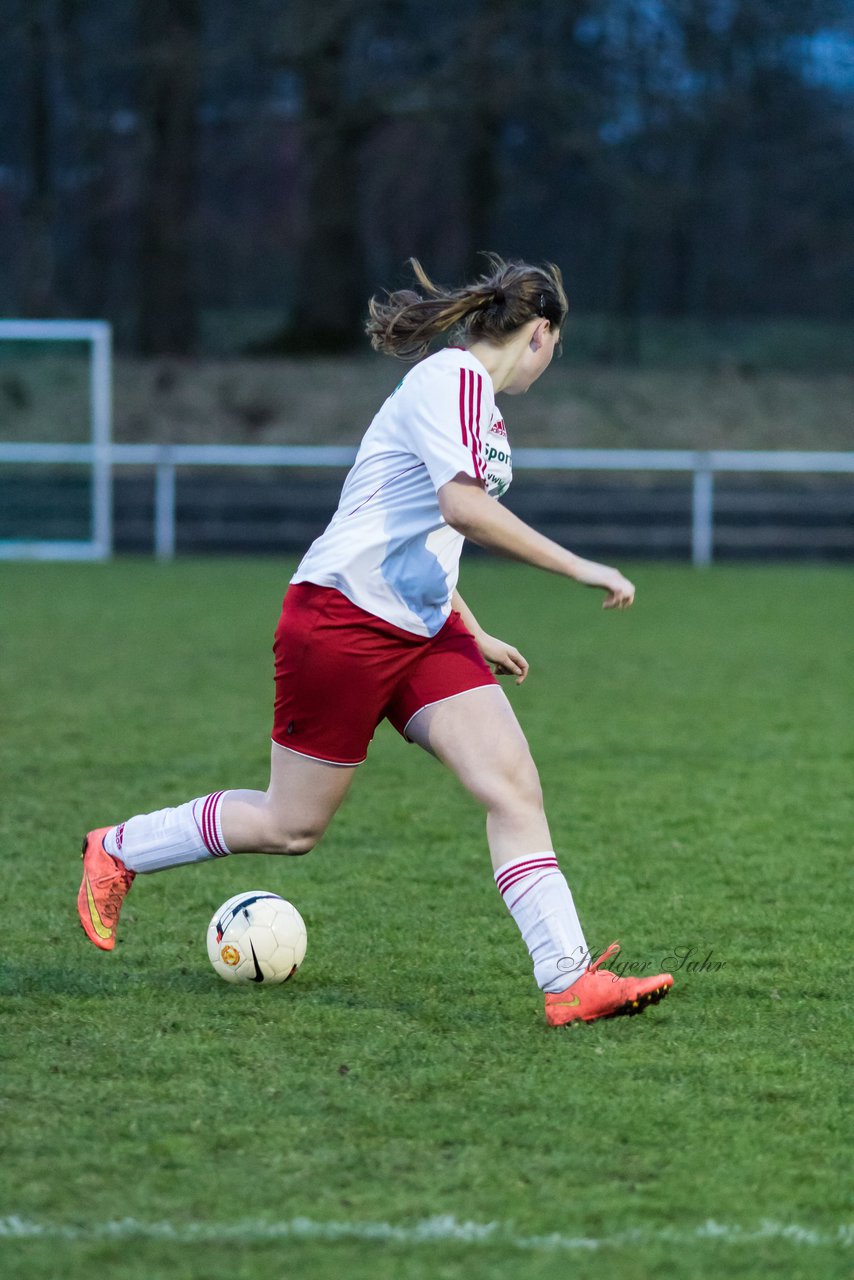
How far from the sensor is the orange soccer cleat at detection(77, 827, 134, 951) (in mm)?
4391

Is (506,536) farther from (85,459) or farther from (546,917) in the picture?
(85,459)

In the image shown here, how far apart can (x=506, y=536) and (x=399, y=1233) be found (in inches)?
58.5

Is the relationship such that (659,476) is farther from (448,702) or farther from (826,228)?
(448,702)

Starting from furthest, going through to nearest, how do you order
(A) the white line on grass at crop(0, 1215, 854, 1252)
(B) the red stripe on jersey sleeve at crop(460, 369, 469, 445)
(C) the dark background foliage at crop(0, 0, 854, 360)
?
(C) the dark background foliage at crop(0, 0, 854, 360), (B) the red stripe on jersey sleeve at crop(460, 369, 469, 445), (A) the white line on grass at crop(0, 1215, 854, 1252)

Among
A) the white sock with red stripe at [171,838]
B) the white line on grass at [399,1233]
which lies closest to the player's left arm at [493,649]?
the white sock with red stripe at [171,838]

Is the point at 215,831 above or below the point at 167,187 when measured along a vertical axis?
below

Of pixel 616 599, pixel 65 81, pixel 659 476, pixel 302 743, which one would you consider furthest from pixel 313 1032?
pixel 65 81


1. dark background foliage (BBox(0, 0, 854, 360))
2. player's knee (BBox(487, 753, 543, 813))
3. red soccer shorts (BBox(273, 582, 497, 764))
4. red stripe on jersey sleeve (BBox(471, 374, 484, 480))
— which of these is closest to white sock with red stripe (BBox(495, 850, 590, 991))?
player's knee (BBox(487, 753, 543, 813))

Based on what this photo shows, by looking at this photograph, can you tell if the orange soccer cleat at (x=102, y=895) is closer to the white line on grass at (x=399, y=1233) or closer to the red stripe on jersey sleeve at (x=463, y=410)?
the red stripe on jersey sleeve at (x=463, y=410)

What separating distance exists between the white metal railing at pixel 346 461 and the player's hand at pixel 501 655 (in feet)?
48.8

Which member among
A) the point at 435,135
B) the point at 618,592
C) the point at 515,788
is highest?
the point at 435,135

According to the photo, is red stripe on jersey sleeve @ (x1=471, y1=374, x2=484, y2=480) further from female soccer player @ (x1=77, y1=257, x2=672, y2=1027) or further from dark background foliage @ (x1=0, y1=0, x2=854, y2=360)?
dark background foliage @ (x1=0, y1=0, x2=854, y2=360)

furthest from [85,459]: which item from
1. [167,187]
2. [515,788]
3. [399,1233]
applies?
[399,1233]

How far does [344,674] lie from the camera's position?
3969 mm
